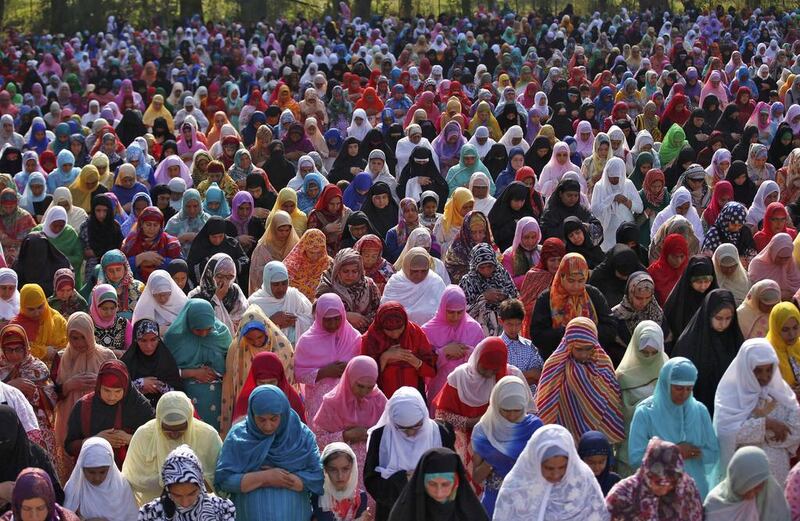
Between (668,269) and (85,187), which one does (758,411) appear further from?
(85,187)

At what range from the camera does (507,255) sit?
11148 mm

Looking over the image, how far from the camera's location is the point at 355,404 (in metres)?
7.70

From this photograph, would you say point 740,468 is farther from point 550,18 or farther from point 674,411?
point 550,18

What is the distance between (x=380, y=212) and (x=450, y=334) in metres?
4.55

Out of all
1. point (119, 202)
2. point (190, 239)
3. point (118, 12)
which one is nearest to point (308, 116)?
point (119, 202)

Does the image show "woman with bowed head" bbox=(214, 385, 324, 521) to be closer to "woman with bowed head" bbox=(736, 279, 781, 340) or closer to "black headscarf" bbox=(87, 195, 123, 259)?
"woman with bowed head" bbox=(736, 279, 781, 340)

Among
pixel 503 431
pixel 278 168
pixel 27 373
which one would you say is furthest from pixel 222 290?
pixel 278 168

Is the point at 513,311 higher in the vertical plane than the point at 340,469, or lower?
higher

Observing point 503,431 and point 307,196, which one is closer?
point 503,431

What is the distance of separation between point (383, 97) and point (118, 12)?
18.6 metres

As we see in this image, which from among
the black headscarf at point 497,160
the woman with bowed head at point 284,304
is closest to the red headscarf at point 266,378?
the woman with bowed head at point 284,304

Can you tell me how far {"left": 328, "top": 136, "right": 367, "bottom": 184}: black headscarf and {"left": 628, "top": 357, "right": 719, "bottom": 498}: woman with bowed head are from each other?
28.8ft

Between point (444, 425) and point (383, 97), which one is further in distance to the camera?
point (383, 97)

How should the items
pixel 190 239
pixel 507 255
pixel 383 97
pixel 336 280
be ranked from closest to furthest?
pixel 336 280 → pixel 507 255 → pixel 190 239 → pixel 383 97
